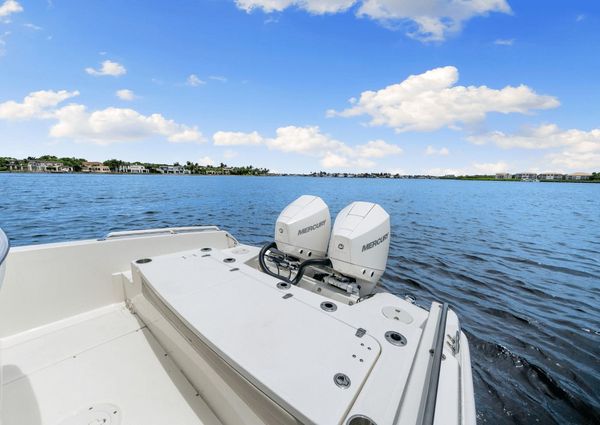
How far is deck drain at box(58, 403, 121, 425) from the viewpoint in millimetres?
1582

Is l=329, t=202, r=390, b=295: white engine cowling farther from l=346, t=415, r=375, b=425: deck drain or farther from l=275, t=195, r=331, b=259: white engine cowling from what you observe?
l=346, t=415, r=375, b=425: deck drain

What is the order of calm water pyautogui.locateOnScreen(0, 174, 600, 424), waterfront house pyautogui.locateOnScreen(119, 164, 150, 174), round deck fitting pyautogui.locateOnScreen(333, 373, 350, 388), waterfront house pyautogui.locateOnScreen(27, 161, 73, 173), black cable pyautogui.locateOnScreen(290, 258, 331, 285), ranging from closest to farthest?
round deck fitting pyautogui.locateOnScreen(333, 373, 350, 388) < black cable pyautogui.locateOnScreen(290, 258, 331, 285) < calm water pyautogui.locateOnScreen(0, 174, 600, 424) < waterfront house pyautogui.locateOnScreen(27, 161, 73, 173) < waterfront house pyautogui.locateOnScreen(119, 164, 150, 174)

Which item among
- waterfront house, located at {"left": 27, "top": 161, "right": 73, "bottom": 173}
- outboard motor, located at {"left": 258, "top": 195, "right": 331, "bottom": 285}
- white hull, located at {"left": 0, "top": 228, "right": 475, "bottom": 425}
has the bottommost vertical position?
white hull, located at {"left": 0, "top": 228, "right": 475, "bottom": 425}

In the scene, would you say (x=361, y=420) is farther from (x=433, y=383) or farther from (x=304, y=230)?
(x=304, y=230)

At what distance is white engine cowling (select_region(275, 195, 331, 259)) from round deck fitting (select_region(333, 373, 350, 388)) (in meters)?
1.72

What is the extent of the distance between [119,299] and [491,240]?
10.9 m

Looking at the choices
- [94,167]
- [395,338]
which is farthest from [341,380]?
[94,167]

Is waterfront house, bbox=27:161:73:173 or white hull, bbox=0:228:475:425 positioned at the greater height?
waterfront house, bbox=27:161:73:173

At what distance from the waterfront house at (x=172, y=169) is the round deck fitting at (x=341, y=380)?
132 meters

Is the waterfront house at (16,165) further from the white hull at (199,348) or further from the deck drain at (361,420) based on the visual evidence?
the deck drain at (361,420)

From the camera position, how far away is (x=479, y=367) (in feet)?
10.4

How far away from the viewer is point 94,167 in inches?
3959

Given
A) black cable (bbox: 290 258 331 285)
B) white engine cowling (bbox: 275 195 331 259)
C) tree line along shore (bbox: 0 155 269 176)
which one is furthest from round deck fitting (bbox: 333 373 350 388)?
tree line along shore (bbox: 0 155 269 176)

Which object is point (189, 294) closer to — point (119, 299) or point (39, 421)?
point (39, 421)
